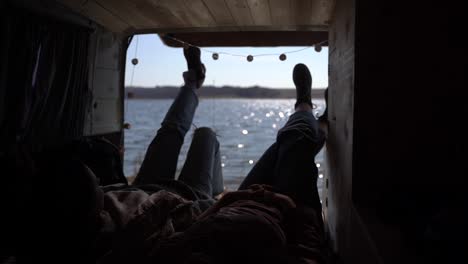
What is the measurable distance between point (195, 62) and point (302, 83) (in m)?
0.73

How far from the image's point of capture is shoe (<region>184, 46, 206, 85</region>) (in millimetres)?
2301

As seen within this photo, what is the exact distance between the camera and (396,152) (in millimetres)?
955

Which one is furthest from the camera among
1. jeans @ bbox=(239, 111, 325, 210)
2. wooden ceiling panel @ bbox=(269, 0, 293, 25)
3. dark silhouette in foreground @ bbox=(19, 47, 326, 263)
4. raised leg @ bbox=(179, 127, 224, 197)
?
wooden ceiling panel @ bbox=(269, 0, 293, 25)

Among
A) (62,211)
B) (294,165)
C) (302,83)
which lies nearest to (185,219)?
(62,211)

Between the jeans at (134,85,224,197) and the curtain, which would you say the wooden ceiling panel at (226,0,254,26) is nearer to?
the jeans at (134,85,224,197)

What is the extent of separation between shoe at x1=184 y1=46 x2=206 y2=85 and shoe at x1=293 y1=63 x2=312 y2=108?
0.61 m

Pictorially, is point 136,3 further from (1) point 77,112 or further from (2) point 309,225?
(2) point 309,225

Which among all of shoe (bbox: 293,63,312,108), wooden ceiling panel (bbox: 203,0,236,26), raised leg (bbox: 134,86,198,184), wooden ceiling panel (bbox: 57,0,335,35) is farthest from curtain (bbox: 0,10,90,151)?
shoe (bbox: 293,63,312,108)

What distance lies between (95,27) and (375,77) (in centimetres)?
199

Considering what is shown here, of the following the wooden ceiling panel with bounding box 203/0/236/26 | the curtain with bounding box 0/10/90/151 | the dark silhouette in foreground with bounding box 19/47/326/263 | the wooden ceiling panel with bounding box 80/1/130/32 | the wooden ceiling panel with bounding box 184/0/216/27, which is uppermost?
the wooden ceiling panel with bounding box 184/0/216/27

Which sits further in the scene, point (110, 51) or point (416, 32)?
point (110, 51)

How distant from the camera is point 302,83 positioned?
2.19 m

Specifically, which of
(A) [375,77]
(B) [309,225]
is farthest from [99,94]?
(A) [375,77]

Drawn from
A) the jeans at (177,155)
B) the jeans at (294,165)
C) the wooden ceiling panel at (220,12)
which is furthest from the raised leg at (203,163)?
the wooden ceiling panel at (220,12)
